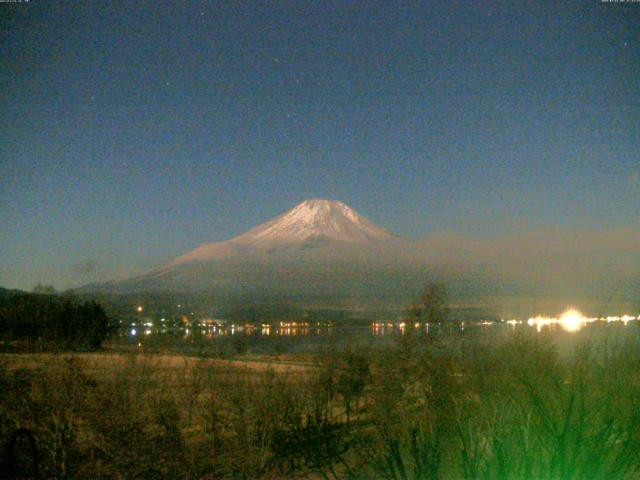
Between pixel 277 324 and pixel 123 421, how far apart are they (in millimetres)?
92634

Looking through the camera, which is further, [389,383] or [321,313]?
[321,313]

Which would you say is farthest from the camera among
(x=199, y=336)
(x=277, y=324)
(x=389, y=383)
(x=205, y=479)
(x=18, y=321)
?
(x=277, y=324)

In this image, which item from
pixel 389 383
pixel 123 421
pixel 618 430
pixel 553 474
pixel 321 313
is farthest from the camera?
pixel 321 313

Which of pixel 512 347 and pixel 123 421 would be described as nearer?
pixel 123 421

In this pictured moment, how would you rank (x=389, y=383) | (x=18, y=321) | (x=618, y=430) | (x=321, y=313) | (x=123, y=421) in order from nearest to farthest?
(x=618, y=430) < (x=123, y=421) < (x=389, y=383) < (x=18, y=321) < (x=321, y=313)

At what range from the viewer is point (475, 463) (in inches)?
199

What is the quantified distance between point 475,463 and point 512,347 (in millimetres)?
5513

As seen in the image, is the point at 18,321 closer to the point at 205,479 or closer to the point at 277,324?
the point at 205,479

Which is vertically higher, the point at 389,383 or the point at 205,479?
the point at 389,383

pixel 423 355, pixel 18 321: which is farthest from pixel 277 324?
pixel 423 355

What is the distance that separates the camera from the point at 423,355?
44.7 feet

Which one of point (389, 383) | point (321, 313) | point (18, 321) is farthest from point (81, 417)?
point (321, 313)

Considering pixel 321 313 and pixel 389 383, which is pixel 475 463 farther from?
pixel 321 313

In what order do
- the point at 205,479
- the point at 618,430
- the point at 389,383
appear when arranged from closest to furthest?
the point at 618,430 → the point at 205,479 → the point at 389,383
